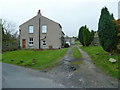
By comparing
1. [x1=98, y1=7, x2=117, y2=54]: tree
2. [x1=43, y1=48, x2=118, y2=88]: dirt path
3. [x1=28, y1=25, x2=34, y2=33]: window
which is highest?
[x1=28, y1=25, x2=34, y2=33]: window

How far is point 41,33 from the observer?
117ft

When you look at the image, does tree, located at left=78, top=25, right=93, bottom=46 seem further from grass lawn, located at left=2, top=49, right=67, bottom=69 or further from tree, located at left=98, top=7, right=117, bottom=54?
tree, located at left=98, top=7, right=117, bottom=54

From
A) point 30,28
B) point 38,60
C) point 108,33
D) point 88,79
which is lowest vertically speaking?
point 88,79

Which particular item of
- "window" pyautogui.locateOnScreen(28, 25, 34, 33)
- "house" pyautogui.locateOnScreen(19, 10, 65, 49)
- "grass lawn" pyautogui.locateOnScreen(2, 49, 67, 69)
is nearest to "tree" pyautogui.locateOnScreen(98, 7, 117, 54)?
"grass lawn" pyautogui.locateOnScreen(2, 49, 67, 69)

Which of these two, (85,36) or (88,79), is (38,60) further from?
(85,36)

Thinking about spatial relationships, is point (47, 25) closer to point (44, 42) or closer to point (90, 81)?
point (44, 42)

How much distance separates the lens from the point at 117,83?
9602mm

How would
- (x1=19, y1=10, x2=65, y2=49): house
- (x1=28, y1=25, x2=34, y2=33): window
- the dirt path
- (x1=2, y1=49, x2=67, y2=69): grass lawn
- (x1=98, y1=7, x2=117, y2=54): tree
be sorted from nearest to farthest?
1. the dirt path
2. (x1=98, y1=7, x2=117, y2=54): tree
3. (x1=2, y1=49, x2=67, y2=69): grass lawn
4. (x1=19, y1=10, x2=65, y2=49): house
5. (x1=28, y1=25, x2=34, y2=33): window

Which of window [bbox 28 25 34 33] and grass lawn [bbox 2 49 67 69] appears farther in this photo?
window [bbox 28 25 34 33]

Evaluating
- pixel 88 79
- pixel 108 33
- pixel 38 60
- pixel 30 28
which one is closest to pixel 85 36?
pixel 30 28

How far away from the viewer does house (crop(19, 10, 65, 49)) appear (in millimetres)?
35375

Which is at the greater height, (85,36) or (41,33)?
(41,33)

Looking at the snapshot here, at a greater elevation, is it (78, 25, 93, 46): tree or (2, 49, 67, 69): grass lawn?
(78, 25, 93, 46): tree

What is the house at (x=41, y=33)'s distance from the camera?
35375 mm
